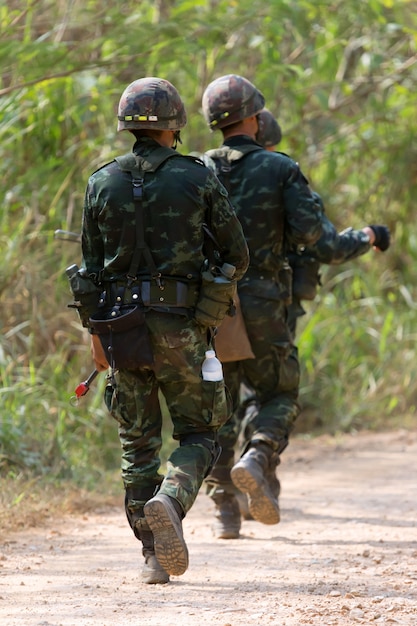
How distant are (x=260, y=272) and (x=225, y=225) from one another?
40.9 inches

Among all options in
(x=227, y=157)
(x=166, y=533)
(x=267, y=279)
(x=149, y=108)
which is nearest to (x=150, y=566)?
(x=166, y=533)

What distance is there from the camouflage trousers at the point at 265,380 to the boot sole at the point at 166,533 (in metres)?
1.29

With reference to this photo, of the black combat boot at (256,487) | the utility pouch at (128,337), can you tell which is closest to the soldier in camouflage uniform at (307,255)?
the black combat boot at (256,487)

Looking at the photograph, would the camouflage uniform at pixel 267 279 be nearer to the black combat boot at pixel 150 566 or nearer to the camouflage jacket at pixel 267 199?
the camouflage jacket at pixel 267 199

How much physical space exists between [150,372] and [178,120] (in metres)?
0.98

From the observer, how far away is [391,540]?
522 cm

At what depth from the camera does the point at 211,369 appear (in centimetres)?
413

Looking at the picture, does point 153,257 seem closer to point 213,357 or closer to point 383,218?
point 213,357

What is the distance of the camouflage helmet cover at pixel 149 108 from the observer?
4125mm

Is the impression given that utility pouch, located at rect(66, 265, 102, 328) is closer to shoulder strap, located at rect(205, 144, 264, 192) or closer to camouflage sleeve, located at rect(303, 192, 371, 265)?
shoulder strap, located at rect(205, 144, 264, 192)

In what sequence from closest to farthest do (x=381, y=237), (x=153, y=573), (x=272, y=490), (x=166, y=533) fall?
1. (x=166, y=533)
2. (x=153, y=573)
3. (x=272, y=490)
4. (x=381, y=237)

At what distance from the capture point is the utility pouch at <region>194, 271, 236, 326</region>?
13.4ft

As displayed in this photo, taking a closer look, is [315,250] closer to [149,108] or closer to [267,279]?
[267,279]

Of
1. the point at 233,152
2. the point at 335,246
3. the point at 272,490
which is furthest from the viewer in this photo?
the point at 335,246
